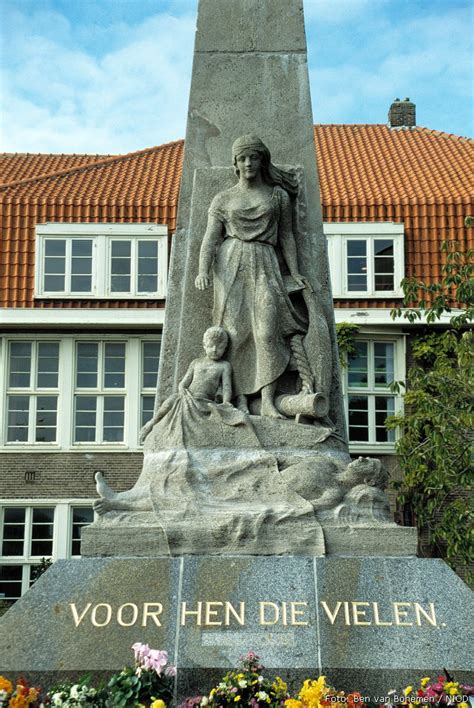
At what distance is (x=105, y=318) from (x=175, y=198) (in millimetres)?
3277

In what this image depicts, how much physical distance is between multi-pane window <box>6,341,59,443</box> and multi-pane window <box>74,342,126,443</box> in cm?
57

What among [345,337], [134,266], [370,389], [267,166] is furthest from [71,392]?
[267,166]

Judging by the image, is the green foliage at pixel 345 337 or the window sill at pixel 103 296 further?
the window sill at pixel 103 296

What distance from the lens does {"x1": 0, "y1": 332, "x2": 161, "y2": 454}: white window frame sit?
27250mm

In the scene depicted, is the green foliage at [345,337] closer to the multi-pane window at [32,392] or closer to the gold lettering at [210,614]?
the multi-pane window at [32,392]

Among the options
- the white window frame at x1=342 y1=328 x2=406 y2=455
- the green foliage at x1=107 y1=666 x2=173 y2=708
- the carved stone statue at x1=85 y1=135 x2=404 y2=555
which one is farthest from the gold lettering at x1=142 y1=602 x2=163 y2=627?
the white window frame at x1=342 y1=328 x2=406 y2=455

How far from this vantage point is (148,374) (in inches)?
1089

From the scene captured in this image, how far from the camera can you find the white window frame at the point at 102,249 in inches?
1075

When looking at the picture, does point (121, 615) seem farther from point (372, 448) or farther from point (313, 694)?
point (372, 448)

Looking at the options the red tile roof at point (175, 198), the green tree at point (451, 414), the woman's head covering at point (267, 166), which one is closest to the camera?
the woman's head covering at point (267, 166)

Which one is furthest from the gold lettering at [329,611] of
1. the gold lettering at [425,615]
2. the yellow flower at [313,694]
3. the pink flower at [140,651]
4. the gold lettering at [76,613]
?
the gold lettering at [76,613]

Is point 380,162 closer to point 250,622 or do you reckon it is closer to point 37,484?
point 37,484

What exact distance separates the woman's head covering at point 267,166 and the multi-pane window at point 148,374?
58.6ft

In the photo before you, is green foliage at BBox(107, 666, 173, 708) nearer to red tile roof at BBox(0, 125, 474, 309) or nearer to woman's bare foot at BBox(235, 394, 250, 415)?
woman's bare foot at BBox(235, 394, 250, 415)
